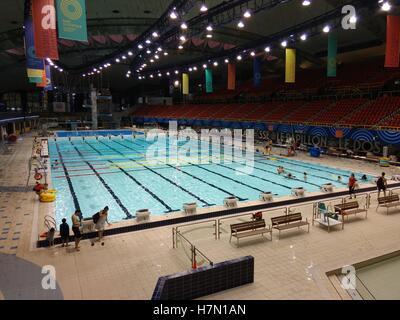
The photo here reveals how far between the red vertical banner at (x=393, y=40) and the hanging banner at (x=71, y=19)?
43.2ft

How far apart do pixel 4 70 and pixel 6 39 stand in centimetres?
1258

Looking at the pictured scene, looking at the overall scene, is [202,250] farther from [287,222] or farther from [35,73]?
[35,73]

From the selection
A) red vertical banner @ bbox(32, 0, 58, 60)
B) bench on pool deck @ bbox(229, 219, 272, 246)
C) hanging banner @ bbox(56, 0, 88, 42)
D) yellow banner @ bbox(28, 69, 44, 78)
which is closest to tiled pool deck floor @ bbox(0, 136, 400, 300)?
bench on pool deck @ bbox(229, 219, 272, 246)

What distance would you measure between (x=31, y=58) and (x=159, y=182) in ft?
27.3

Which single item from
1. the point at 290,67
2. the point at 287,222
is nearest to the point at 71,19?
the point at 287,222

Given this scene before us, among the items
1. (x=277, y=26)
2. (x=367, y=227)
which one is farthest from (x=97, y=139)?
(x=367, y=227)

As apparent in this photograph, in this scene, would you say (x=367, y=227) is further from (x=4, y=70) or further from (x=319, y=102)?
(x=4, y=70)

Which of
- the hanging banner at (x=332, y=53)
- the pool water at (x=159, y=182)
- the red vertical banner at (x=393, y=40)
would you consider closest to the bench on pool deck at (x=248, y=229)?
the pool water at (x=159, y=182)

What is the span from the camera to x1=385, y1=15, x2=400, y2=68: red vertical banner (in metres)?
14.4

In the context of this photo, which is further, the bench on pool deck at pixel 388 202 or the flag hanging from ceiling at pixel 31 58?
the flag hanging from ceiling at pixel 31 58

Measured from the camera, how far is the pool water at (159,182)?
38.5 ft

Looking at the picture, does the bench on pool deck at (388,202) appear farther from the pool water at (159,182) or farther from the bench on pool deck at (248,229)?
the bench on pool deck at (248,229)

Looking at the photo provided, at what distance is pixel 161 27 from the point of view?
18.8 metres

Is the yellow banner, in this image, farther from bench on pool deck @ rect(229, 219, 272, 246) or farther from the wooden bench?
the wooden bench
